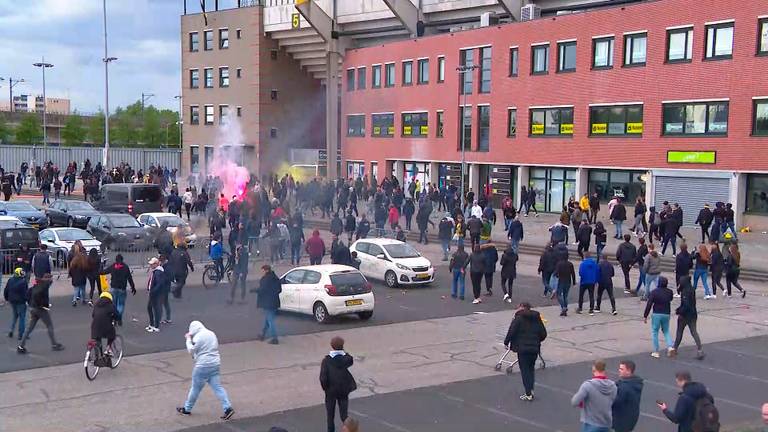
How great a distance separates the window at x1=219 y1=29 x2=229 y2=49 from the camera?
64875 millimetres

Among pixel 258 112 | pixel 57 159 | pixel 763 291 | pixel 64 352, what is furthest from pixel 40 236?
pixel 57 159

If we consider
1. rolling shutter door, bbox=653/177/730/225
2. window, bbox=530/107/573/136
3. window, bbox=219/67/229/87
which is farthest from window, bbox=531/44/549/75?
window, bbox=219/67/229/87

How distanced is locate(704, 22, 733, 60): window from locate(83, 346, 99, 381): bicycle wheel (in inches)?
1188

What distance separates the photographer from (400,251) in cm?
2491

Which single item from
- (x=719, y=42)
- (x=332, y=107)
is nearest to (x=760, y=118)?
(x=719, y=42)

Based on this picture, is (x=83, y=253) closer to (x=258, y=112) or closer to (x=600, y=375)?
(x=600, y=375)

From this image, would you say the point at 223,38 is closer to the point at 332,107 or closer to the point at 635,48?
the point at 332,107

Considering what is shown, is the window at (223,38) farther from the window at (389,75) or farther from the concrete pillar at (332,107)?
the window at (389,75)

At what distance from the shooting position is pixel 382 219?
34.6 metres

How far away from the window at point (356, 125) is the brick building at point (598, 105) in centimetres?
284

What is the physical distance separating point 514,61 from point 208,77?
1174 inches

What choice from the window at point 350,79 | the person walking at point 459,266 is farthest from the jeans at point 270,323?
the window at point 350,79

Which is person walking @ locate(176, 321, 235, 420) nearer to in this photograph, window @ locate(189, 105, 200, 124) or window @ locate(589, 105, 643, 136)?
window @ locate(589, 105, 643, 136)

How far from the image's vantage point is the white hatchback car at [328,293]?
61.1ft
